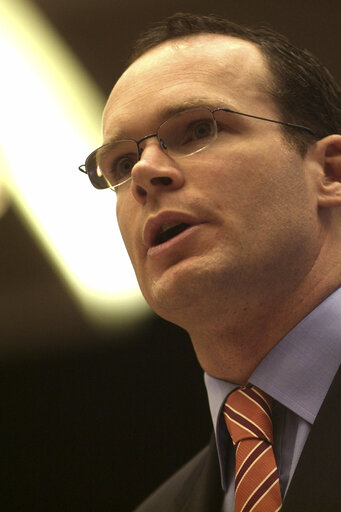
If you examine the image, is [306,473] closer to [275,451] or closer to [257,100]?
[275,451]

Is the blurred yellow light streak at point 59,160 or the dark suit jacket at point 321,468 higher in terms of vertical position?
the blurred yellow light streak at point 59,160

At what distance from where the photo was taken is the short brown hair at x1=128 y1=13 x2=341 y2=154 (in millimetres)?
1099

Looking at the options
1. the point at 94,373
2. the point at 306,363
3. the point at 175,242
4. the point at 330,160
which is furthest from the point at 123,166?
the point at 94,373

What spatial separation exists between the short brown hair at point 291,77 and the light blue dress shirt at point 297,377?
0.31 metres

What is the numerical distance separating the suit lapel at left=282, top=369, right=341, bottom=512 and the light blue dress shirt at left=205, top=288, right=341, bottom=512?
0.09 metres

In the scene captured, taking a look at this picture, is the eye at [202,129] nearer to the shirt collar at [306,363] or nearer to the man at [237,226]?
the man at [237,226]

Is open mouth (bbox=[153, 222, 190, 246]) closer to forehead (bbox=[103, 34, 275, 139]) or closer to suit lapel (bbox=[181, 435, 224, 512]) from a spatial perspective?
forehead (bbox=[103, 34, 275, 139])

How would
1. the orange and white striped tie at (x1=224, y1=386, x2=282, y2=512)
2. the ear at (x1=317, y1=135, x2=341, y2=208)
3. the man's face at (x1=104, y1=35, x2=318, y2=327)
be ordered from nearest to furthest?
the orange and white striped tie at (x1=224, y1=386, x2=282, y2=512)
the man's face at (x1=104, y1=35, x2=318, y2=327)
the ear at (x1=317, y1=135, x2=341, y2=208)

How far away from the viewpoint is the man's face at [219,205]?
3.13ft

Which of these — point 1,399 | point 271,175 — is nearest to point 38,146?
point 1,399

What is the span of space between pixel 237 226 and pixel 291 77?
0.36 meters

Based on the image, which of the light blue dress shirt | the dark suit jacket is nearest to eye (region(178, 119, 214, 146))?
the light blue dress shirt

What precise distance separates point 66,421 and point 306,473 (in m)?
1.06

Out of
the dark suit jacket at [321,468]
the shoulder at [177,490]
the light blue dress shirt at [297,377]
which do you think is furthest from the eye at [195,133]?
the shoulder at [177,490]
